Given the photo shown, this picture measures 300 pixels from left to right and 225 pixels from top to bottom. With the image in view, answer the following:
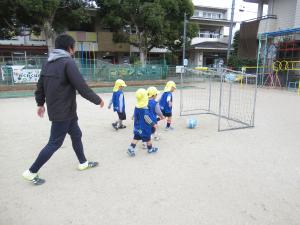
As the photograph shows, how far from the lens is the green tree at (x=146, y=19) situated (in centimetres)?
2008

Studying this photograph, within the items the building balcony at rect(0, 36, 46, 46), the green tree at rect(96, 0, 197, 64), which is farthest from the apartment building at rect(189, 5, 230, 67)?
the building balcony at rect(0, 36, 46, 46)

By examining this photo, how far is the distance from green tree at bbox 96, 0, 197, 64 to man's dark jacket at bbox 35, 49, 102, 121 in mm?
17510

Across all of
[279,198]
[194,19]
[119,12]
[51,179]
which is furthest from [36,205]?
[194,19]

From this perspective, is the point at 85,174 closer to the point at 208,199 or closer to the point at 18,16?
the point at 208,199

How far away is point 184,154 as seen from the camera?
16.0ft

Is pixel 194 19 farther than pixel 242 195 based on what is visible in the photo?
Yes

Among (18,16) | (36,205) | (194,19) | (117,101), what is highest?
(194,19)

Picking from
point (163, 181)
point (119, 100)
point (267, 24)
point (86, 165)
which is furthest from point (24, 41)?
point (163, 181)

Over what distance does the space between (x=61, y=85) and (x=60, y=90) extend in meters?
0.06

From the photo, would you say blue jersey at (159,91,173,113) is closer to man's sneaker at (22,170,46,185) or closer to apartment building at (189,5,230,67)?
man's sneaker at (22,170,46,185)

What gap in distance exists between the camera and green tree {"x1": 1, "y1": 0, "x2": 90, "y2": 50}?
16609 millimetres

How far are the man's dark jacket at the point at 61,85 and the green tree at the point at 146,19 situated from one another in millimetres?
17510

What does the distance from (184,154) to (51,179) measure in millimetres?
2271

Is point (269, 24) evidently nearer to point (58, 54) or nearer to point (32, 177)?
point (58, 54)
